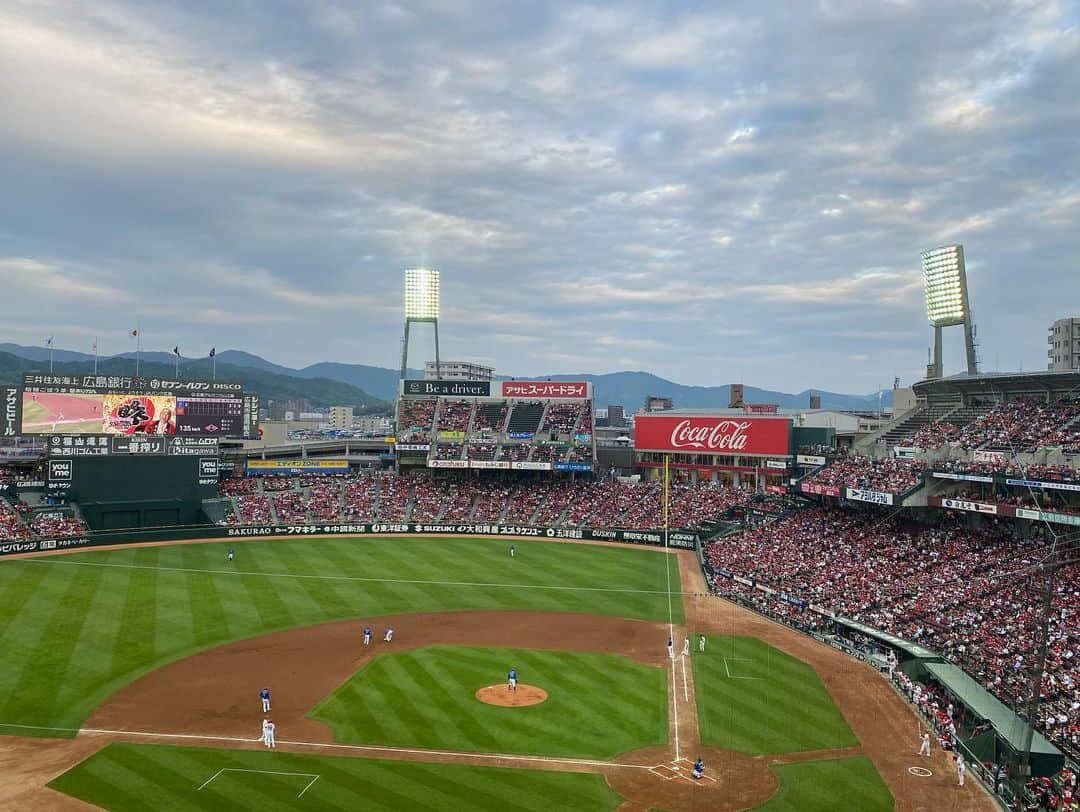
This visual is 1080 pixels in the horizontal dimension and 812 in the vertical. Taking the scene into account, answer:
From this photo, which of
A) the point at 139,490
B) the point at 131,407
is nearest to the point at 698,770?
the point at 131,407

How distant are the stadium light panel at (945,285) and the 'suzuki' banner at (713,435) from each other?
16.5m

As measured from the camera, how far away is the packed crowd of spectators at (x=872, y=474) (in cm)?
4700

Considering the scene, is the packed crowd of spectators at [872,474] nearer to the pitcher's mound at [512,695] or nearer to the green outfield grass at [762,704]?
the green outfield grass at [762,704]

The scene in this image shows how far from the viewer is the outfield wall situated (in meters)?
59.6

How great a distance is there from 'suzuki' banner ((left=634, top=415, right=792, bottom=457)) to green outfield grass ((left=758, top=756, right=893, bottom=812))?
4838 cm

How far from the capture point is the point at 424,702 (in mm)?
28875

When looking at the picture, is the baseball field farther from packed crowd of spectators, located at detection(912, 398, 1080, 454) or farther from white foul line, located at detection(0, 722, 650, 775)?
packed crowd of spectators, located at detection(912, 398, 1080, 454)

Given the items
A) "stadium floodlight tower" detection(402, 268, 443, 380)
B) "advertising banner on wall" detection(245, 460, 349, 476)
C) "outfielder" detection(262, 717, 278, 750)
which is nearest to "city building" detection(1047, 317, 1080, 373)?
"stadium floodlight tower" detection(402, 268, 443, 380)

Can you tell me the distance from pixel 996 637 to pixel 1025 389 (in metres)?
25.7

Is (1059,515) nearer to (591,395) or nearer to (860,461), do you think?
(860,461)

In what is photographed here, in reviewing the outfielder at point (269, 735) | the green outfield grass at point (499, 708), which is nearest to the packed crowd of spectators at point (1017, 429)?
the green outfield grass at point (499, 708)

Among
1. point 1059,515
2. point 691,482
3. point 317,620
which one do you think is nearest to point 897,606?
point 1059,515

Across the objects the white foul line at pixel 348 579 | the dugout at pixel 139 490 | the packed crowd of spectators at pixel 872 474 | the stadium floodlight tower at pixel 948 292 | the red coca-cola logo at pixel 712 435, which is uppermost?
the stadium floodlight tower at pixel 948 292

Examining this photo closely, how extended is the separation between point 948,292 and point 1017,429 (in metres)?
15.0
